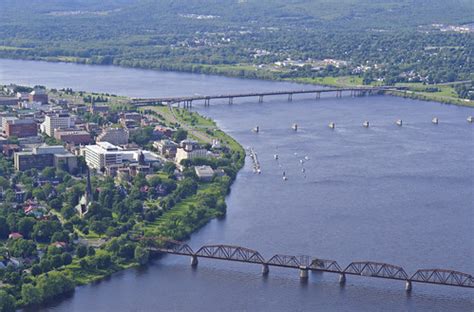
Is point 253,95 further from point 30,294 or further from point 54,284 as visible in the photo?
point 30,294

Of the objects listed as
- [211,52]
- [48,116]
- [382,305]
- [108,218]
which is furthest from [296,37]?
[382,305]

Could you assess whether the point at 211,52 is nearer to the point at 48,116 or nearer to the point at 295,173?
the point at 48,116

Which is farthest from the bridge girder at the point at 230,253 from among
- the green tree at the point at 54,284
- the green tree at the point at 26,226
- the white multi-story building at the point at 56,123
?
the white multi-story building at the point at 56,123

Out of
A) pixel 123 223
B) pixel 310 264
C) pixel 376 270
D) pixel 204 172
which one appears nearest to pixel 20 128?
pixel 204 172

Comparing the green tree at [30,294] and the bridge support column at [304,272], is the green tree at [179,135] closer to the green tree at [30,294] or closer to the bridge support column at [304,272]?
the bridge support column at [304,272]

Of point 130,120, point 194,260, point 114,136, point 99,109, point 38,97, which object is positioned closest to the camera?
point 194,260

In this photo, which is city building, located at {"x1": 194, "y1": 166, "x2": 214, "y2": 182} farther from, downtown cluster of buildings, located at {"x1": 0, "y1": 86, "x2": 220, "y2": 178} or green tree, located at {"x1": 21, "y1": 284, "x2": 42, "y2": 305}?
green tree, located at {"x1": 21, "y1": 284, "x2": 42, "y2": 305}
